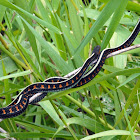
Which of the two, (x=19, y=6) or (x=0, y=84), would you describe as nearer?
(x=19, y=6)

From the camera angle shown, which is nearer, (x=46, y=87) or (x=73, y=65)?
(x=46, y=87)

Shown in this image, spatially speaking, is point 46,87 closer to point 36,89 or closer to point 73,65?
point 36,89

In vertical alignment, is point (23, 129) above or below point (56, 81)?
below

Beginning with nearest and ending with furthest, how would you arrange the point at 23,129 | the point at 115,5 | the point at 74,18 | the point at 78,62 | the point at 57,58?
the point at 115,5 < the point at 57,58 < the point at 78,62 < the point at 74,18 < the point at 23,129

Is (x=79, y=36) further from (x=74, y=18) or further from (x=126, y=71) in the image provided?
(x=126, y=71)

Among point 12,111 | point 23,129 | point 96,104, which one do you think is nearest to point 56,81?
point 12,111

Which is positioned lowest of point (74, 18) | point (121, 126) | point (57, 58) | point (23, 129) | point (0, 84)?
point (23, 129)

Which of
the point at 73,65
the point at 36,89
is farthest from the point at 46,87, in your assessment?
the point at 73,65

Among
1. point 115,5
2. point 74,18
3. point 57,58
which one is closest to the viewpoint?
point 115,5

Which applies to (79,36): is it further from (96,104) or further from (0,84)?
(0,84)
